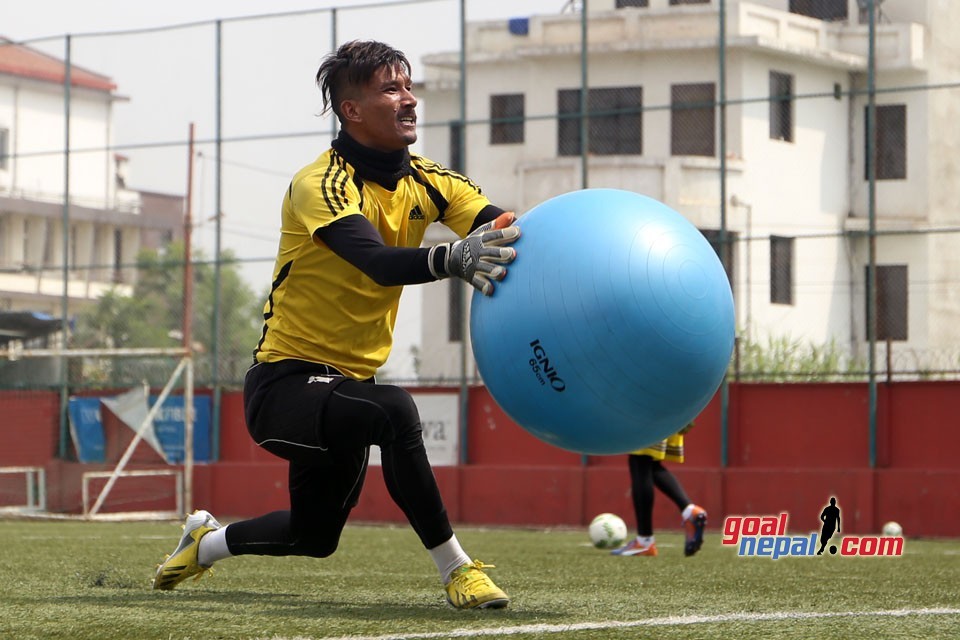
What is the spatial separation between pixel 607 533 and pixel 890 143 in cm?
774

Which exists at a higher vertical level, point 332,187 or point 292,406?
point 332,187

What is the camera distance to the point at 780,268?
58.9 feet

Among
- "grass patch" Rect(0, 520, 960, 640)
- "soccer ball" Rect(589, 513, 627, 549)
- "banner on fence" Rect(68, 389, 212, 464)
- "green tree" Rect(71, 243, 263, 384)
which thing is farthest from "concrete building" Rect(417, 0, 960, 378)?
"grass patch" Rect(0, 520, 960, 640)

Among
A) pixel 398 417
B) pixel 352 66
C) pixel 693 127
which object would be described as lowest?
pixel 398 417

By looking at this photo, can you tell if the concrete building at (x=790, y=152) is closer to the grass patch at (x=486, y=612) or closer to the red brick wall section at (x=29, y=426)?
the red brick wall section at (x=29, y=426)

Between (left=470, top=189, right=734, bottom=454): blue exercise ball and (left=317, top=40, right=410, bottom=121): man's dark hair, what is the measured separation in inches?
34.1

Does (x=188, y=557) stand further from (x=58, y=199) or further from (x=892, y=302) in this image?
(x=58, y=199)

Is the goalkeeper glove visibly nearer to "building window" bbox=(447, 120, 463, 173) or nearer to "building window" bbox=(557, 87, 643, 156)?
"building window" bbox=(557, 87, 643, 156)

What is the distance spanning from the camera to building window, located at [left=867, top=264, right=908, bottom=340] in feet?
54.5

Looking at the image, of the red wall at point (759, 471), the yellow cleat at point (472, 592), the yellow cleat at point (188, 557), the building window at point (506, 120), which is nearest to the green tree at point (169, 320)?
the red wall at point (759, 471)

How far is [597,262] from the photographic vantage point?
510 centimetres

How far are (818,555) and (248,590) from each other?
508 centimetres

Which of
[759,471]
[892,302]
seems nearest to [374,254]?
[759,471]

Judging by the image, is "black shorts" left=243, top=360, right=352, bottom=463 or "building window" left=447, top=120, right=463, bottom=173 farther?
"building window" left=447, top=120, right=463, bottom=173
